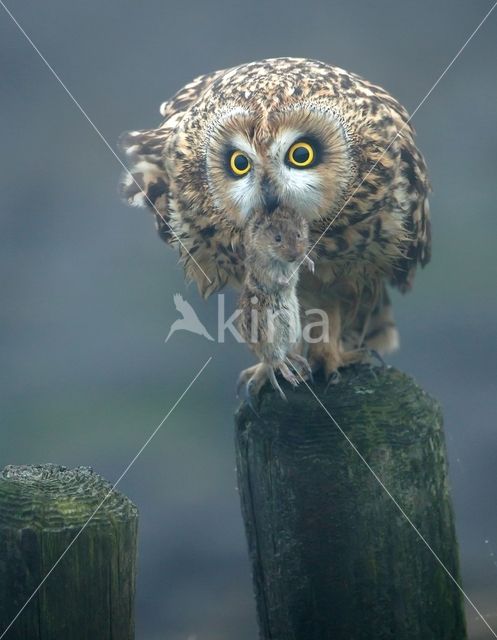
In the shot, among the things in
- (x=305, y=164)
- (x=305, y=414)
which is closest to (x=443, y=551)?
(x=305, y=414)

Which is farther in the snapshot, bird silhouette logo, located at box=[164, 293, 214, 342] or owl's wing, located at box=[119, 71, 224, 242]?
bird silhouette logo, located at box=[164, 293, 214, 342]

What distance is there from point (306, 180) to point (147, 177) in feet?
2.61

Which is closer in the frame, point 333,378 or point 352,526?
point 352,526

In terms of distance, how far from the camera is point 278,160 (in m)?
2.81

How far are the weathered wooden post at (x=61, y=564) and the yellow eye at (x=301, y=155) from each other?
1.14 metres

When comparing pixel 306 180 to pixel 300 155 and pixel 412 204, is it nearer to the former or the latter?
pixel 300 155

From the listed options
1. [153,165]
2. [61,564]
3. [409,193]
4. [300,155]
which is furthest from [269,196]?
[61,564]

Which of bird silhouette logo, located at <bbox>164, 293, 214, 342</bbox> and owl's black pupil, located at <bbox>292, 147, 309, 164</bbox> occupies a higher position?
bird silhouette logo, located at <bbox>164, 293, 214, 342</bbox>

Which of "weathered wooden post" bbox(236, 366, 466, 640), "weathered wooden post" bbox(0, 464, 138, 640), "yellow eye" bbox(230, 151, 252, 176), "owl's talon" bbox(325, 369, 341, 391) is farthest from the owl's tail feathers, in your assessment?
"weathered wooden post" bbox(0, 464, 138, 640)

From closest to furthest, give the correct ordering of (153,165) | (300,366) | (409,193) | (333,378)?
(333,378)
(300,366)
(409,193)
(153,165)

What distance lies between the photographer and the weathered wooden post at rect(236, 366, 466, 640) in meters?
2.30

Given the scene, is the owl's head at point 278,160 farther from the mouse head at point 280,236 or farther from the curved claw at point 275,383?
the curved claw at point 275,383

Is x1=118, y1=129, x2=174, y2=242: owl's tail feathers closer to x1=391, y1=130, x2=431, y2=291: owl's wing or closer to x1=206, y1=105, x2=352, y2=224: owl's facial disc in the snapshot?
x1=206, y1=105, x2=352, y2=224: owl's facial disc

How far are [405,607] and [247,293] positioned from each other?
0.97 meters
